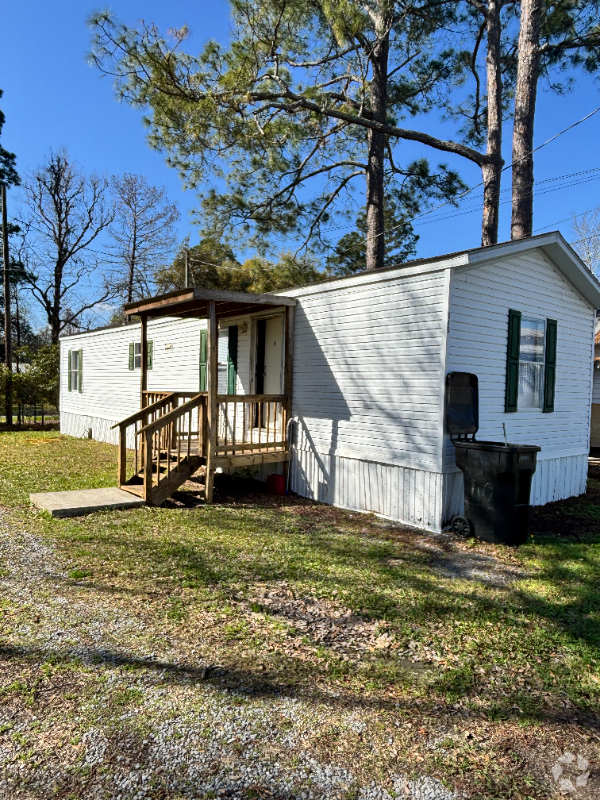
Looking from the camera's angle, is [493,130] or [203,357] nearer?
[203,357]

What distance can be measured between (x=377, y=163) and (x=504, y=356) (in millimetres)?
9098

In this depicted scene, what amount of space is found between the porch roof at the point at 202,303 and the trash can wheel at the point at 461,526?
3903 mm

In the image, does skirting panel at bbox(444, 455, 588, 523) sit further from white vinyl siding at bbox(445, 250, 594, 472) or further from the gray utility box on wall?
the gray utility box on wall

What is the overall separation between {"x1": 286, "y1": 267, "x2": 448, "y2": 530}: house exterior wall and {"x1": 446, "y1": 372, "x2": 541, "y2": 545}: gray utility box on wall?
227 mm

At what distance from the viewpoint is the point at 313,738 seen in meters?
2.48

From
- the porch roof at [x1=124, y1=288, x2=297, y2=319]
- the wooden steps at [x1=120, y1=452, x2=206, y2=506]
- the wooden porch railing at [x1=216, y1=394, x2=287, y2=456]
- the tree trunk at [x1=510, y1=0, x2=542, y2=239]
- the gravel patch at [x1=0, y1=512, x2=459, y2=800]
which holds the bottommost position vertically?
the gravel patch at [x1=0, y1=512, x2=459, y2=800]

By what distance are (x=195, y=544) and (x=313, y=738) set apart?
3.18 meters

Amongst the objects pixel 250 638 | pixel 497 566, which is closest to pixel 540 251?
pixel 497 566

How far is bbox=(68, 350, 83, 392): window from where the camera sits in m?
16.4

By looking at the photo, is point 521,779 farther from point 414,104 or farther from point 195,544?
point 414,104

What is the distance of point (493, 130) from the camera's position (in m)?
12.4

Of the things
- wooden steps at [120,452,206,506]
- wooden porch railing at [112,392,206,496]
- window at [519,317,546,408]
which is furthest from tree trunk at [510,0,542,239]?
wooden steps at [120,452,206,506]

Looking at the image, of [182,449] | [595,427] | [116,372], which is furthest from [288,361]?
[595,427]

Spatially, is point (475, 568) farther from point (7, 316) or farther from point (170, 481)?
point (7, 316)
